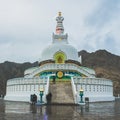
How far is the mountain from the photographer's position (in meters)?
104

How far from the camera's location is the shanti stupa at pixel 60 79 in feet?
118

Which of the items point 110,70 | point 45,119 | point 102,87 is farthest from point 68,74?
point 110,70

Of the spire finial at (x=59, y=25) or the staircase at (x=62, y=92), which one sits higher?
the spire finial at (x=59, y=25)

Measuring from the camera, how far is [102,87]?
38.4 meters

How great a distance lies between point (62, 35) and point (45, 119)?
39020 mm

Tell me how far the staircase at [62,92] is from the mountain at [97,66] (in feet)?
197

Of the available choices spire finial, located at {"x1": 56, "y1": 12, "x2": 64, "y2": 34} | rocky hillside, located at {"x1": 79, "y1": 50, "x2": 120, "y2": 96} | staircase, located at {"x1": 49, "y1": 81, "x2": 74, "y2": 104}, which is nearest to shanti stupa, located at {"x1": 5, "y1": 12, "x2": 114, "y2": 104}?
staircase, located at {"x1": 49, "y1": 81, "x2": 74, "y2": 104}

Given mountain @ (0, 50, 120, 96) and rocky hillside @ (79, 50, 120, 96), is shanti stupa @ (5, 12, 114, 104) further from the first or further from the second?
rocky hillside @ (79, 50, 120, 96)

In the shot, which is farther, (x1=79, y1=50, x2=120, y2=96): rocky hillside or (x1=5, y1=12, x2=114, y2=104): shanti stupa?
(x1=79, y1=50, x2=120, y2=96): rocky hillside

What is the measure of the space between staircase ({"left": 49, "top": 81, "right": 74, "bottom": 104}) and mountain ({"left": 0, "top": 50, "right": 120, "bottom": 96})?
2360 inches

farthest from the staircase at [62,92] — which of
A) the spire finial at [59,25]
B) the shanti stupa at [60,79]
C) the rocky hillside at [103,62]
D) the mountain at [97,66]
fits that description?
the rocky hillside at [103,62]

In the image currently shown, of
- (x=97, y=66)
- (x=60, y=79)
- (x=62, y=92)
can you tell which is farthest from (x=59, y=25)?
(x=97, y=66)

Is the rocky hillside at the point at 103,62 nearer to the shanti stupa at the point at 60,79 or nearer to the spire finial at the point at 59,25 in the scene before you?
the spire finial at the point at 59,25

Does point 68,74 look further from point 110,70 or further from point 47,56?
point 110,70
